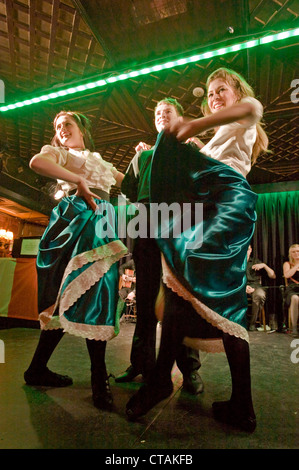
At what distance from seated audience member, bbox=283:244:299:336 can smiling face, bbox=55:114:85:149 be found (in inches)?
146

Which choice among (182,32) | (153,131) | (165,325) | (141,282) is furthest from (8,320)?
(182,32)

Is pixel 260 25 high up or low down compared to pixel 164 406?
up

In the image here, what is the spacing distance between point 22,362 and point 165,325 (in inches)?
47.0

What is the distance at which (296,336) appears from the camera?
11.1 feet

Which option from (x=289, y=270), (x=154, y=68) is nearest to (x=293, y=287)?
(x=289, y=270)

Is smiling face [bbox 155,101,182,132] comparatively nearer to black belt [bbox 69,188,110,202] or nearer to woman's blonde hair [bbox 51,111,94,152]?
woman's blonde hair [bbox 51,111,94,152]

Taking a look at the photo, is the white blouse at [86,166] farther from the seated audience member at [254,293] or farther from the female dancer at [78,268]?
the seated audience member at [254,293]

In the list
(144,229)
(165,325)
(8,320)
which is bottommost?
(8,320)

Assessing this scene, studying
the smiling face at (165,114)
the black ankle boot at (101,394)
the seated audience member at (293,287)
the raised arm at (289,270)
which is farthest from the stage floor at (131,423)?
the raised arm at (289,270)

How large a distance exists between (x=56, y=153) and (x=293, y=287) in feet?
13.0

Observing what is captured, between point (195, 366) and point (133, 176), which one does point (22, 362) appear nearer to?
point (195, 366)

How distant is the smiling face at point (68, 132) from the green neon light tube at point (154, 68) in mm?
1842

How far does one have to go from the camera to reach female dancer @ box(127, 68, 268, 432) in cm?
81

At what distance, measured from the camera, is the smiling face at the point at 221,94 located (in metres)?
1.10
